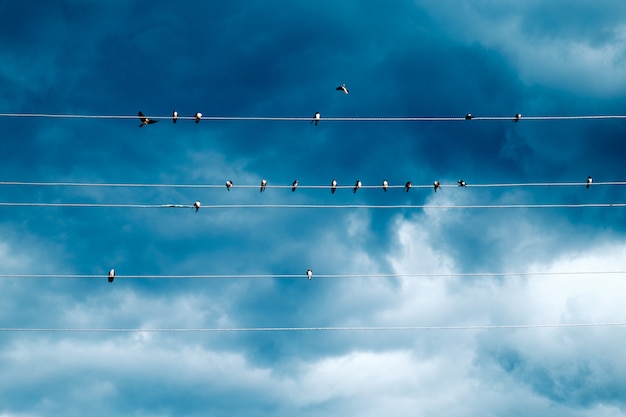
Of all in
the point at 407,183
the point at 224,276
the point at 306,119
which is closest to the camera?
the point at 306,119

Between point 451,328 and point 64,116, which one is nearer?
point 64,116

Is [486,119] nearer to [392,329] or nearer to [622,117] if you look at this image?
[622,117]

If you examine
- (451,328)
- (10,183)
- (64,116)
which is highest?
(64,116)

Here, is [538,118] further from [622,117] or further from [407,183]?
[407,183]

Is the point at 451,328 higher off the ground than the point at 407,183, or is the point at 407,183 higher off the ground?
the point at 407,183

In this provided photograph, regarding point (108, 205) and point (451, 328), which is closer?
point (108, 205)

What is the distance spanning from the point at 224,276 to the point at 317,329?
3641mm

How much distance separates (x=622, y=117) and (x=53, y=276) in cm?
1960

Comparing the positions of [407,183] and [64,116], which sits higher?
[64,116]

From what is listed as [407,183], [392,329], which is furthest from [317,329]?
[407,183]

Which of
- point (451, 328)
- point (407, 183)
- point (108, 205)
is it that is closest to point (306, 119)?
point (407, 183)

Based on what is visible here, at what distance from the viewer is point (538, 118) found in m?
Answer: 21.8

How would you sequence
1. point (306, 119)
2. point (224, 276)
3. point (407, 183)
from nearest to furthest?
point (306, 119) < point (224, 276) < point (407, 183)

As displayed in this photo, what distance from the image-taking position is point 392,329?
22.3m
